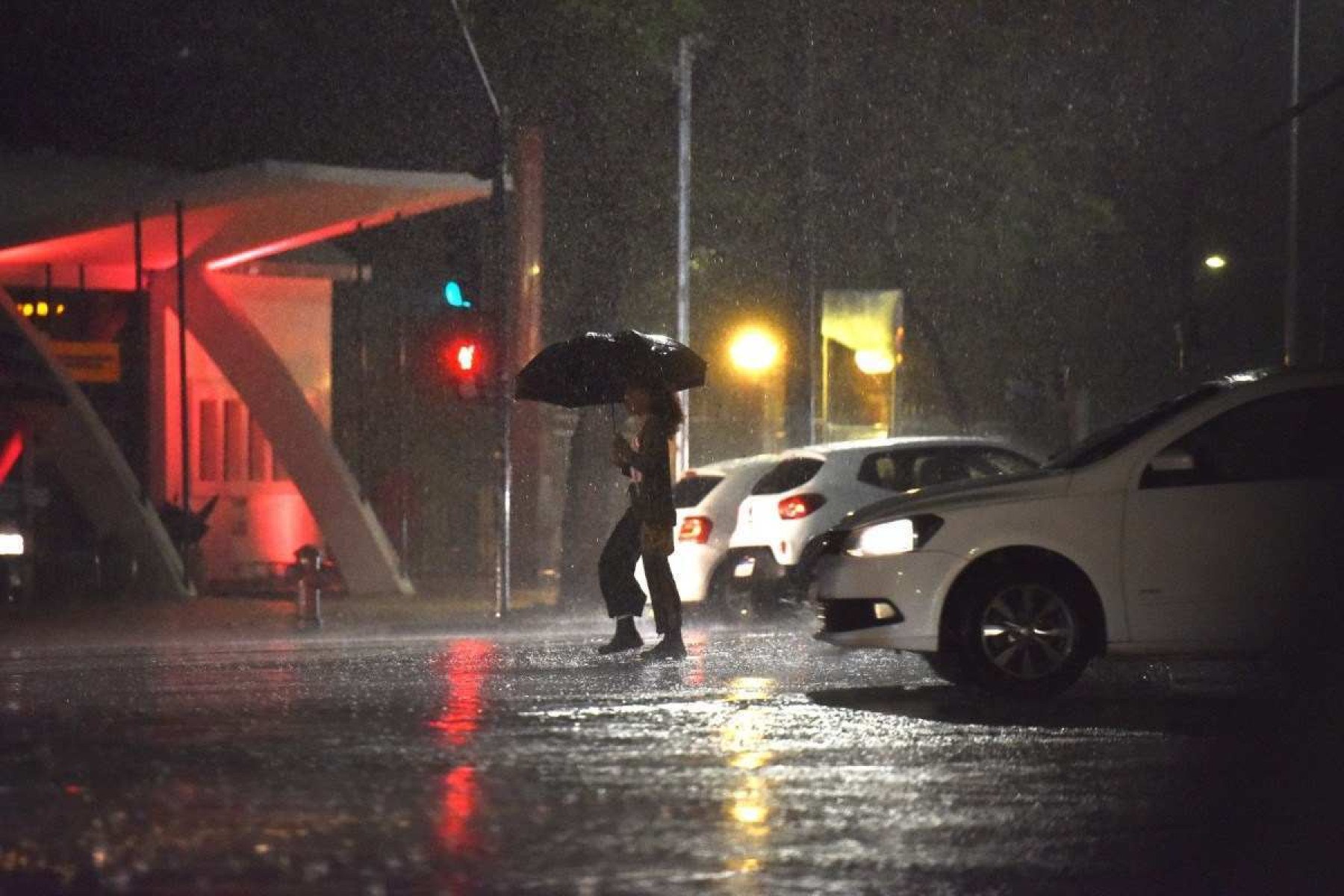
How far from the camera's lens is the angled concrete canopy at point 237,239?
24109 millimetres

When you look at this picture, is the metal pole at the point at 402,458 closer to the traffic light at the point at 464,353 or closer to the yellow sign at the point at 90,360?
the yellow sign at the point at 90,360

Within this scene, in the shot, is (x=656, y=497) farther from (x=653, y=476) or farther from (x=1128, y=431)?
(x=1128, y=431)

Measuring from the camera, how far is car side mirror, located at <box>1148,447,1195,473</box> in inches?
446

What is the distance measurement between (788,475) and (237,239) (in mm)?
10474

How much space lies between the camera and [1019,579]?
37.6ft

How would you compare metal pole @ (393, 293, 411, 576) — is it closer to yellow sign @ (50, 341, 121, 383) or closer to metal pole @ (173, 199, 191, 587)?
metal pole @ (173, 199, 191, 587)

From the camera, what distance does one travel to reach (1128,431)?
11.8m

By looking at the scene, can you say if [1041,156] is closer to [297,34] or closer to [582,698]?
[297,34]

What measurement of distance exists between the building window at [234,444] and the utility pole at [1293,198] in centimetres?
1321

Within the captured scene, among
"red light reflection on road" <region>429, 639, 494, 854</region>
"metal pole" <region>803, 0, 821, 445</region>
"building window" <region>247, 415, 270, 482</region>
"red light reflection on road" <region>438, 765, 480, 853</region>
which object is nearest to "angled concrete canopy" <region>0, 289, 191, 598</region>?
"building window" <region>247, 415, 270, 482</region>

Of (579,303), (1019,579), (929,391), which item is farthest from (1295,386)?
(929,391)

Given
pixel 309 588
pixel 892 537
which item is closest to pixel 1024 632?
pixel 892 537

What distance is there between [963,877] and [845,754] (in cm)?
263

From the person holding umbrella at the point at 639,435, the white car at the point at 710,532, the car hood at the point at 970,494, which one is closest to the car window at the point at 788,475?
the white car at the point at 710,532
